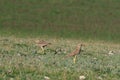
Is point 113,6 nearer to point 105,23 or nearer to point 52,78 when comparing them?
point 105,23

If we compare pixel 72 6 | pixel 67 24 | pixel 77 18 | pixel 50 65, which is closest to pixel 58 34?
pixel 67 24

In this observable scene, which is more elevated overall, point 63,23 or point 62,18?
point 62,18

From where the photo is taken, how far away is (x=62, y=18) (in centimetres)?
5469

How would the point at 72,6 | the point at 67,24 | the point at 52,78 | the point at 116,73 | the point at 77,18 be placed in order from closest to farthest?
the point at 52,78
the point at 116,73
the point at 67,24
the point at 77,18
the point at 72,6

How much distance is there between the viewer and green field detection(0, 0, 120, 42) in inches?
1844

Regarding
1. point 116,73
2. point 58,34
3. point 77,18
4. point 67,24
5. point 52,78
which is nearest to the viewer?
point 52,78

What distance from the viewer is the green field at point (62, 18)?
46.8 m

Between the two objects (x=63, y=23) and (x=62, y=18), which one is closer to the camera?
(x=63, y=23)

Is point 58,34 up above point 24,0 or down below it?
below

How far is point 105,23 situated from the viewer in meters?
54.1

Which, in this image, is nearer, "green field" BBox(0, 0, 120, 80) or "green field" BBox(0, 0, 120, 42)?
"green field" BBox(0, 0, 120, 80)

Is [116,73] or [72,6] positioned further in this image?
[72,6]

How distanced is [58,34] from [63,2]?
1817 cm

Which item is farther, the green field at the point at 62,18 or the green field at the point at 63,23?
the green field at the point at 62,18
